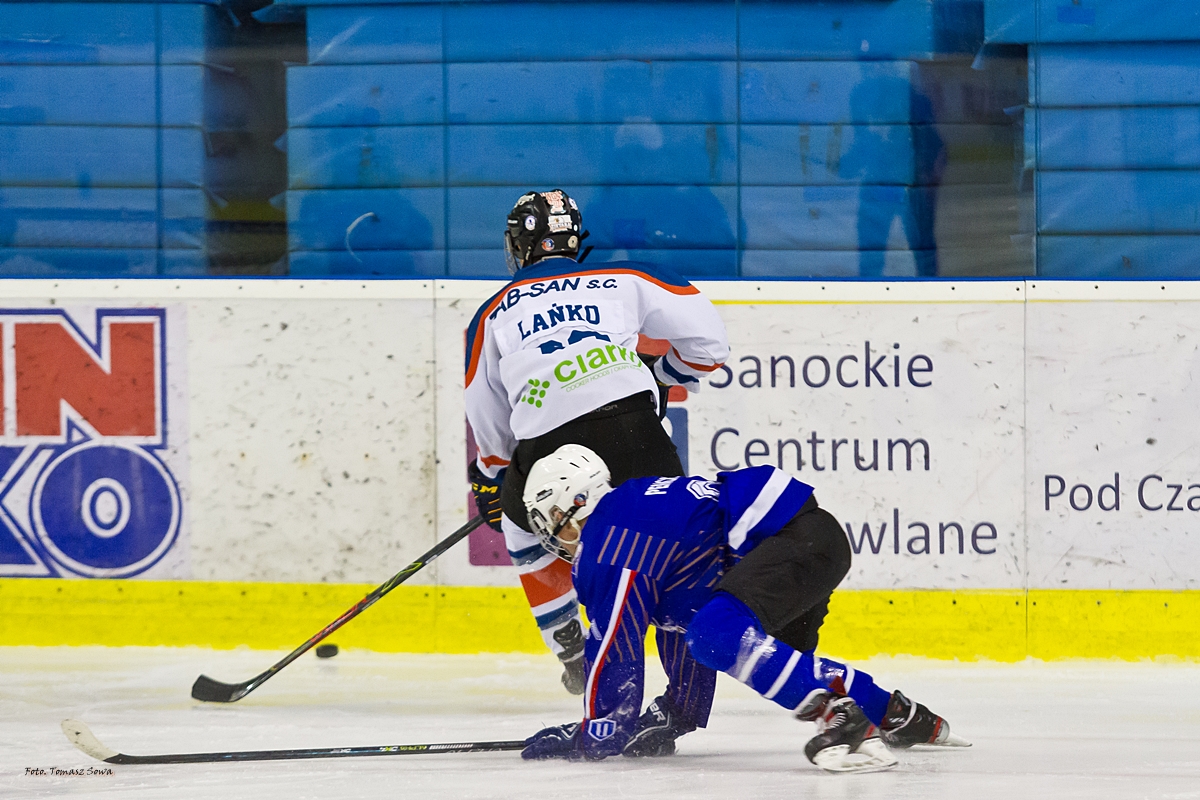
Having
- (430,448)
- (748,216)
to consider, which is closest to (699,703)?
(430,448)

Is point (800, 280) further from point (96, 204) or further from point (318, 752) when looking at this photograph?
point (96, 204)

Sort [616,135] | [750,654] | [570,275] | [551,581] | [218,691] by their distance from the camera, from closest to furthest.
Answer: [750,654] → [570,275] → [551,581] → [218,691] → [616,135]

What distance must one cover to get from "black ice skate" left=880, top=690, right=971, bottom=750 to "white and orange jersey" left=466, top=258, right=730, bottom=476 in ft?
2.65

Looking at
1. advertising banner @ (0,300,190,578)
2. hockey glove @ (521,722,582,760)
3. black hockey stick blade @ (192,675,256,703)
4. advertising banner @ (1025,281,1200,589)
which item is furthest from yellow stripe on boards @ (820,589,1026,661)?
advertising banner @ (0,300,190,578)

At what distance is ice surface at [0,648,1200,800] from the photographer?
6.75 feet

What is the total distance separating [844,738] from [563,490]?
643 mm

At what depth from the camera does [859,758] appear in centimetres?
203

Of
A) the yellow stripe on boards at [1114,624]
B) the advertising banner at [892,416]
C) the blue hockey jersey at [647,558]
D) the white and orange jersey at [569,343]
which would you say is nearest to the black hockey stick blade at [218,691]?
the white and orange jersey at [569,343]

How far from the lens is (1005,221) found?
3.48m

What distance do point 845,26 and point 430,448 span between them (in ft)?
5.75

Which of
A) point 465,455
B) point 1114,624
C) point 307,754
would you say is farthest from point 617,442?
point 1114,624

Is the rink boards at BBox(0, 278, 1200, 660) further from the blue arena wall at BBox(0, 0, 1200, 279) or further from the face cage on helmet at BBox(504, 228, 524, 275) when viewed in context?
the face cage on helmet at BBox(504, 228, 524, 275)

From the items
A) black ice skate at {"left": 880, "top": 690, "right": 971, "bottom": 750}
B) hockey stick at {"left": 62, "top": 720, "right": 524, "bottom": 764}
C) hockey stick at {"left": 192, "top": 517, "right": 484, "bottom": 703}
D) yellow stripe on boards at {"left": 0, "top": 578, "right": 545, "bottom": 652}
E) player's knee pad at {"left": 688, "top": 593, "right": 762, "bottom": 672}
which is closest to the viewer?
player's knee pad at {"left": 688, "top": 593, "right": 762, "bottom": 672}

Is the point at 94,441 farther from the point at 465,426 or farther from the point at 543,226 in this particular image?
the point at 543,226
